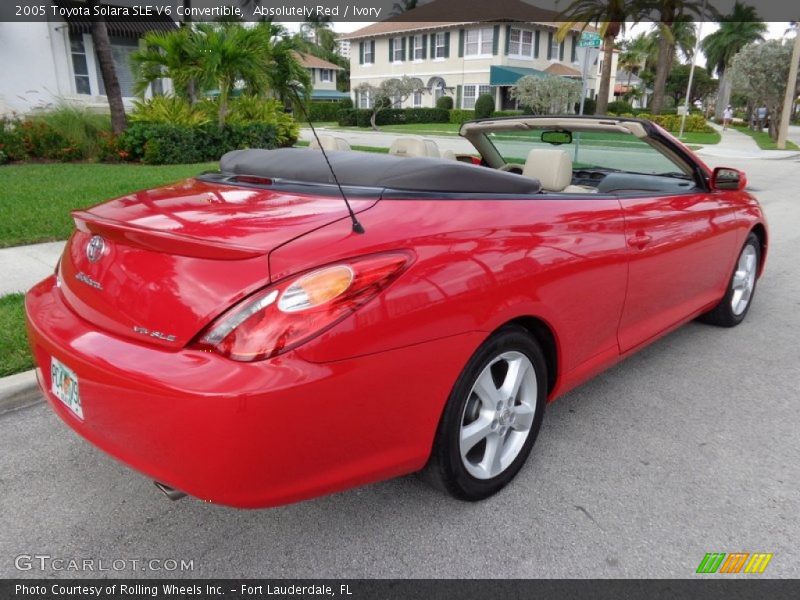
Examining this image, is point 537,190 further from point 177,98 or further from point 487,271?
point 177,98

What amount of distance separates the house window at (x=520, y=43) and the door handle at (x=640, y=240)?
42.7 meters

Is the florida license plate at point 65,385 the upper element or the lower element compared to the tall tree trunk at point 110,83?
lower

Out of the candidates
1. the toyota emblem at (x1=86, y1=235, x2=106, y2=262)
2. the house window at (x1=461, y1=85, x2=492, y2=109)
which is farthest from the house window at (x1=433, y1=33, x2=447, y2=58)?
the toyota emblem at (x1=86, y1=235, x2=106, y2=262)

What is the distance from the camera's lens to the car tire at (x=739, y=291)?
175 inches

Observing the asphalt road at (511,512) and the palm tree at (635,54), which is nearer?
the asphalt road at (511,512)

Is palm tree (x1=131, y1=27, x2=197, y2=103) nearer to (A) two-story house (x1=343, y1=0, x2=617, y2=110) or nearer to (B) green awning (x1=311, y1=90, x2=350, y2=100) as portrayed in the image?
(A) two-story house (x1=343, y1=0, x2=617, y2=110)

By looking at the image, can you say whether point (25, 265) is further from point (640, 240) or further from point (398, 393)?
point (640, 240)

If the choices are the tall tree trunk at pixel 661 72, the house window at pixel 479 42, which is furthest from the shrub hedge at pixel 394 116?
the tall tree trunk at pixel 661 72

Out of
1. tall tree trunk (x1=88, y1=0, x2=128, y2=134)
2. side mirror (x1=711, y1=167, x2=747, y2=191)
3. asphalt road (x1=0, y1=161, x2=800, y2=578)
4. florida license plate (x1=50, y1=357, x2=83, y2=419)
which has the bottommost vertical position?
asphalt road (x1=0, y1=161, x2=800, y2=578)

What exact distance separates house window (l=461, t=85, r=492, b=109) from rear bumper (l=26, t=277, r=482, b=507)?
42734mm

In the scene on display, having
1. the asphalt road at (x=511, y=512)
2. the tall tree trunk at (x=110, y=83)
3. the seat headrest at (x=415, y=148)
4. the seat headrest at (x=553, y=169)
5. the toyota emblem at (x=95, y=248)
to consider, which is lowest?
the asphalt road at (x=511, y=512)

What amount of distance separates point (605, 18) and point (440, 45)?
20.9 metres

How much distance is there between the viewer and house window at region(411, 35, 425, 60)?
46.2 metres

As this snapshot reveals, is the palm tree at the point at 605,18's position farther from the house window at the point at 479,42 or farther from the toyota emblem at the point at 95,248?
the toyota emblem at the point at 95,248
